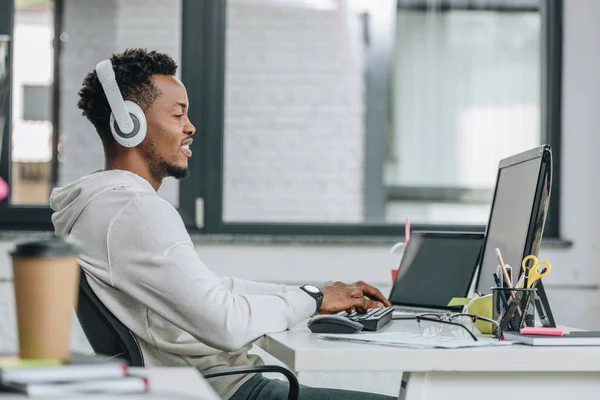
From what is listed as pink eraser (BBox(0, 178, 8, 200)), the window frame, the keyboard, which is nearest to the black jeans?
the keyboard

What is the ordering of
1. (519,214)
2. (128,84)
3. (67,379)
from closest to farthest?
(67,379) → (519,214) → (128,84)

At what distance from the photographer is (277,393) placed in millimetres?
1857

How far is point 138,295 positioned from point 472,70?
2300 mm

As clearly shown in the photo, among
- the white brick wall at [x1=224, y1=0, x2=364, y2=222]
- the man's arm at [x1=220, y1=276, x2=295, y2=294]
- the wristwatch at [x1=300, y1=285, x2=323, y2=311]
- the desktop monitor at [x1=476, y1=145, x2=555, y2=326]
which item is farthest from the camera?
the white brick wall at [x1=224, y1=0, x2=364, y2=222]

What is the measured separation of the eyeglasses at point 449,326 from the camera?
5.44ft

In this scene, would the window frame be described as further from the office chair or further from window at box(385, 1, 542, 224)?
the office chair

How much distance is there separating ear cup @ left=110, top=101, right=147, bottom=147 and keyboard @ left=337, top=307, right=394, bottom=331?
0.59 m

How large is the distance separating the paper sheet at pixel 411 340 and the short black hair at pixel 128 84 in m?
0.76

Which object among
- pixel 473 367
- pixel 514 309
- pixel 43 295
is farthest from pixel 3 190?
pixel 43 295

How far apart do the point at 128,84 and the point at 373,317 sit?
Answer: 77 centimetres

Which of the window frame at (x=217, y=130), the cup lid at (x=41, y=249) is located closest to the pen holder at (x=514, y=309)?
the cup lid at (x=41, y=249)

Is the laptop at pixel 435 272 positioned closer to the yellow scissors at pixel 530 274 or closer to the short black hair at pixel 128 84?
the yellow scissors at pixel 530 274

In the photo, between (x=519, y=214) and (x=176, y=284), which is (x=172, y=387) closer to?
(x=176, y=284)

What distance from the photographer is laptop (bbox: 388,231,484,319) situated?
237cm
